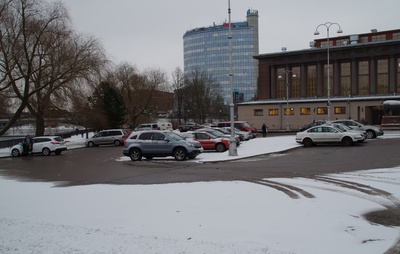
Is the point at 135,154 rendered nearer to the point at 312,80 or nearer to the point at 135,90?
the point at 135,90

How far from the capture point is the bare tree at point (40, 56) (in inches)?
1351

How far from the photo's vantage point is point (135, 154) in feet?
73.9

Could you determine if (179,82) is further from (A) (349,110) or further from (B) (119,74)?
(A) (349,110)

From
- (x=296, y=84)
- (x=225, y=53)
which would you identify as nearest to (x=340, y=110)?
(x=296, y=84)

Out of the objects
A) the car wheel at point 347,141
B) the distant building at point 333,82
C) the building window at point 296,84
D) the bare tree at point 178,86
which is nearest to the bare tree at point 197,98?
the bare tree at point 178,86

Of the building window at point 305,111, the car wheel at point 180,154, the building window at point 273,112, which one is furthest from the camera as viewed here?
the building window at point 273,112

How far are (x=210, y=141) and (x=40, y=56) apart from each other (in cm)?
2106

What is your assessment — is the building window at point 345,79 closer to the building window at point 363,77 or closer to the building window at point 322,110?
the building window at point 363,77

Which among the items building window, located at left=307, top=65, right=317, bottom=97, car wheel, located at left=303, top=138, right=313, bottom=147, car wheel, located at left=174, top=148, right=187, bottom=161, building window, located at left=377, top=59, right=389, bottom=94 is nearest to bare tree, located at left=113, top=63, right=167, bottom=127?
building window, located at left=307, top=65, right=317, bottom=97

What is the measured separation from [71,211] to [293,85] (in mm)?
68536

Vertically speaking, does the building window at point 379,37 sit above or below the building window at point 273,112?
above

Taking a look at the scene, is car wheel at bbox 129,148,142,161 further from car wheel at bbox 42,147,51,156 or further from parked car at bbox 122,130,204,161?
car wheel at bbox 42,147,51,156

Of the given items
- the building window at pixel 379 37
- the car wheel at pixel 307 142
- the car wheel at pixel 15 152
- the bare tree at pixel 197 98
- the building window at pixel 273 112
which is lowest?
the car wheel at pixel 15 152

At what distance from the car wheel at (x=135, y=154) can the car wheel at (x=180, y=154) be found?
2.27m
